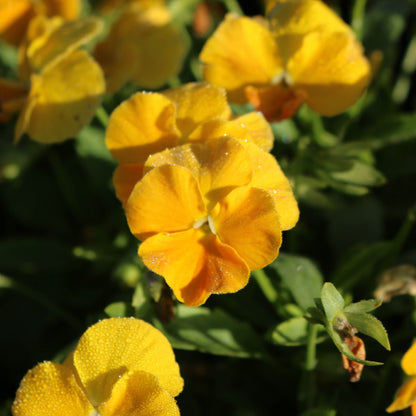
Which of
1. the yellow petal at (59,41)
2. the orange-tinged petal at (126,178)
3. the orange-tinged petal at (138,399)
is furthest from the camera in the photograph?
the yellow petal at (59,41)

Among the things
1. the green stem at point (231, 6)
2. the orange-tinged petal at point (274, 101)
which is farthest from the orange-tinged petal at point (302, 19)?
the green stem at point (231, 6)

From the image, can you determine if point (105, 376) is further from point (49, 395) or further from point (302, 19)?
point (302, 19)

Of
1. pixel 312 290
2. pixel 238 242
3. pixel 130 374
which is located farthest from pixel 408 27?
pixel 130 374

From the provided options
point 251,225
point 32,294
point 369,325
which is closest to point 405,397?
point 369,325

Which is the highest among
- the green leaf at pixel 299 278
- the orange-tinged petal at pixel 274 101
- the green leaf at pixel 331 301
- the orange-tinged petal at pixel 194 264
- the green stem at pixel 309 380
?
the orange-tinged petal at pixel 274 101

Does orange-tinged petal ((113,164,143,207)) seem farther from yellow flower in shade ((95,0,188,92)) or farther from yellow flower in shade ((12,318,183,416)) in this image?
yellow flower in shade ((95,0,188,92))

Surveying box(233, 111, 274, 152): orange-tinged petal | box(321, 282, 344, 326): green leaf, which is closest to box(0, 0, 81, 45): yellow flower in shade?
box(233, 111, 274, 152): orange-tinged petal

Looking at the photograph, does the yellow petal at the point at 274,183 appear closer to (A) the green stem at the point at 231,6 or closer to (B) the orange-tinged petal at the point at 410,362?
(B) the orange-tinged petal at the point at 410,362
